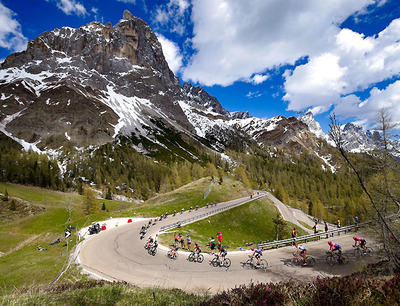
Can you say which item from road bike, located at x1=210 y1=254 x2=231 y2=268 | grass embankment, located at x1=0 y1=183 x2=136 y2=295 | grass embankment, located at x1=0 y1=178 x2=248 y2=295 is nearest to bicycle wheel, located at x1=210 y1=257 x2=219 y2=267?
road bike, located at x1=210 y1=254 x2=231 y2=268

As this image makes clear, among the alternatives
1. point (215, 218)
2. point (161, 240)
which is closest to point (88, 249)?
point (161, 240)

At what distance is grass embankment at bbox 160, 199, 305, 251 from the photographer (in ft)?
120

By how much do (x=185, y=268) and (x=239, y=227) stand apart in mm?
25460

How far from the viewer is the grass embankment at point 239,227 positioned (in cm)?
3653

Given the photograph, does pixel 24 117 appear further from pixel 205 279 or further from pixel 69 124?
pixel 205 279

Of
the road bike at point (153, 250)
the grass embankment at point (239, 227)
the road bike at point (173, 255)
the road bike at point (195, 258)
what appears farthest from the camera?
the grass embankment at point (239, 227)

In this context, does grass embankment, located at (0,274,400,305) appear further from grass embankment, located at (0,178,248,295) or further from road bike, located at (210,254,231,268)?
road bike, located at (210,254,231,268)

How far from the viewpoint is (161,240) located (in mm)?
31359

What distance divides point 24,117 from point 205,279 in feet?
771

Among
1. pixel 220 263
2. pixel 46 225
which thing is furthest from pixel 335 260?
pixel 46 225

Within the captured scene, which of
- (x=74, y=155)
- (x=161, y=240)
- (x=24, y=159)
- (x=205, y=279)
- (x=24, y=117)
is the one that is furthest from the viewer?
(x=24, y=117)

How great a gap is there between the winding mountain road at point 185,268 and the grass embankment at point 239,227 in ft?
24.2

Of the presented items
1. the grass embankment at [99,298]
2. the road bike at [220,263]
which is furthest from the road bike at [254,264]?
the grass embankment at [99,298]

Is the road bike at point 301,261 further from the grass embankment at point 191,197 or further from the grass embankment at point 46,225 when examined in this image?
the grass embankment at point 191,197
